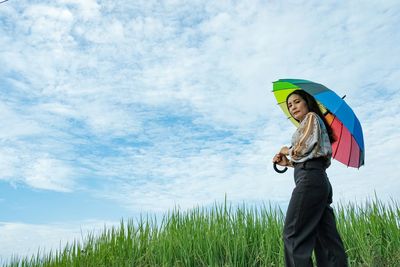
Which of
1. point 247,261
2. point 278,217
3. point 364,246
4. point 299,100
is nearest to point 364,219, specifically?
point 364,246

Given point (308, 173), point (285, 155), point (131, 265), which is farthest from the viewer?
point (131, 265)

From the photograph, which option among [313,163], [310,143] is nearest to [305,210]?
[313,163]

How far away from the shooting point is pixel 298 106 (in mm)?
3820

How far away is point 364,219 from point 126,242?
301 cm

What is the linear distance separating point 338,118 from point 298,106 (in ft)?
1.11

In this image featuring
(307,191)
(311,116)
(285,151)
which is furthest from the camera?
(285,151)

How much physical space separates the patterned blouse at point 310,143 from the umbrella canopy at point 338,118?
0.70 feet

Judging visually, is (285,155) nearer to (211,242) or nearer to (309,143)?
(309,143)

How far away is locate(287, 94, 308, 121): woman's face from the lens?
12.5 ft

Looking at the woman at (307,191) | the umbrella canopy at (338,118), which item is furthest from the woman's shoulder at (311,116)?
the umbrella canopy at (338,118)

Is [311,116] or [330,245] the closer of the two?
[311,116]

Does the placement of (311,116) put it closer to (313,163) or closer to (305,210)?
(313,163)

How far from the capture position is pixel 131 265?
18.7 feet

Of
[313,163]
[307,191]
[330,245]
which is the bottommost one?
[330,245]
